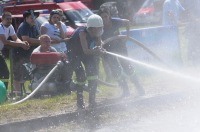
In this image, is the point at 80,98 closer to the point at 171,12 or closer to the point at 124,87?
the point at 124,87

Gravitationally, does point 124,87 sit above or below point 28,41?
below

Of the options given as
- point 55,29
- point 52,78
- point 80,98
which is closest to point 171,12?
point 55,29

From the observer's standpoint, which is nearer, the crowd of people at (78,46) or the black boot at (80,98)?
the black boot at (80,98)

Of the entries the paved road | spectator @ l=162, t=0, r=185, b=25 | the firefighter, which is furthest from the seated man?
spectator @ l=162, t=0, r=185, b=25

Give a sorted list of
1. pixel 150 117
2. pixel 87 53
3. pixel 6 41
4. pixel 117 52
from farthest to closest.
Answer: pixel 6 41, pixel 117 52, pixel 87 53, pixel 150 117

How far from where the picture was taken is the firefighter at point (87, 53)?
1070 centimetres

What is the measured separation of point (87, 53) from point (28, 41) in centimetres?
278

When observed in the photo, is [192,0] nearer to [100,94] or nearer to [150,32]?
[150,32]

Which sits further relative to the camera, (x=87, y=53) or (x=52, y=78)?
(x=52, y=78)

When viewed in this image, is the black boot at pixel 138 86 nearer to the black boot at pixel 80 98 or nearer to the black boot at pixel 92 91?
the black boot at pixel 92 91

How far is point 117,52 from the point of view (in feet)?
40.2

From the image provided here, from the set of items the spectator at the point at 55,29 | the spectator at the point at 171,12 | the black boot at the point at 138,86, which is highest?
the spectator at the point at 55,29

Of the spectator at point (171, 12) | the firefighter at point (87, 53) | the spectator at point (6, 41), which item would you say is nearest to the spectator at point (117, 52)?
the firefighter at point (87, 53)

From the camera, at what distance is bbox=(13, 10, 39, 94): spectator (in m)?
12.8
